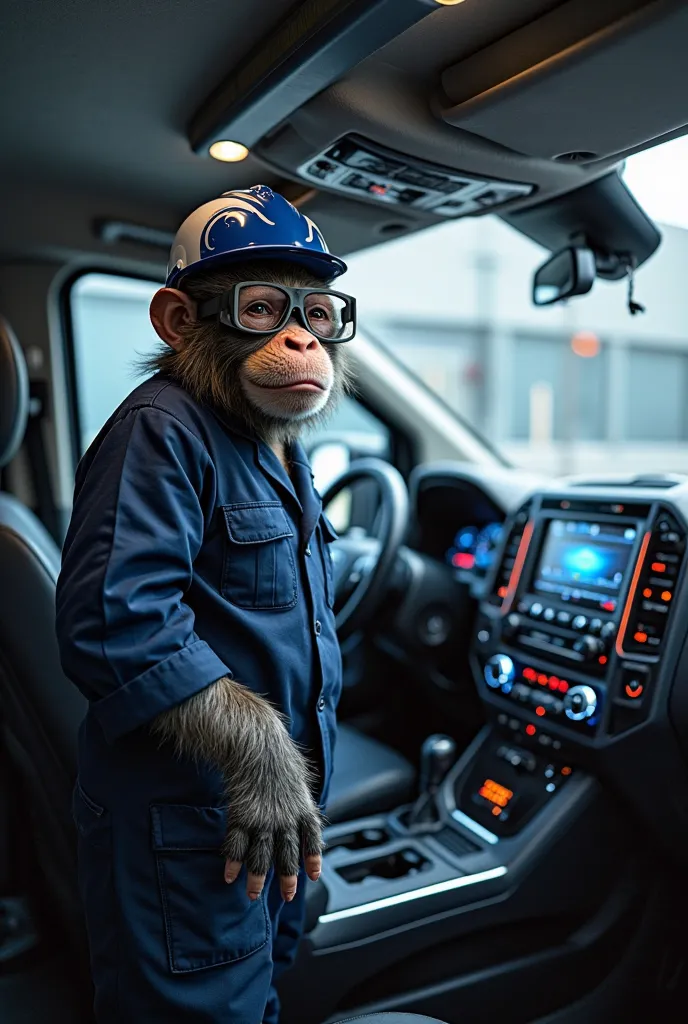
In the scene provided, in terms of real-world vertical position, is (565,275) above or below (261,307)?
above

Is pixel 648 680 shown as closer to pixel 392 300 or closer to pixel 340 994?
pixel 340 994

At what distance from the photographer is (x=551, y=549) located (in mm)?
2117

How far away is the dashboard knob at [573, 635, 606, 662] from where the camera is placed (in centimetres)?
185

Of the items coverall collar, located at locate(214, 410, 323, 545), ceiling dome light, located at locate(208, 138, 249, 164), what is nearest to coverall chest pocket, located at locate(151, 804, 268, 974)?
coverall collar, located at locate(214, 410, 323, 545)

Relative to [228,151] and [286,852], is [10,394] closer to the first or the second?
[228,151]

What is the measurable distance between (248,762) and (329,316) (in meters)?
0.66

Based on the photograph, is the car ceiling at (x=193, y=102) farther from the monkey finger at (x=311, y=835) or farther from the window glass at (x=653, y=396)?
the window glass at (x=653, y=396)

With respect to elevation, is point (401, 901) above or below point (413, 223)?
below

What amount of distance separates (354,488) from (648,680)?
144 cm

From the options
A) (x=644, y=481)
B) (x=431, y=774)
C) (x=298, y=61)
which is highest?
(x=298, y=61)

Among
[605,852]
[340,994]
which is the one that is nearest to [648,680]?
[605,852]

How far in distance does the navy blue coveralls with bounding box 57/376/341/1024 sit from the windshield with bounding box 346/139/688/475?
1046 centimetres

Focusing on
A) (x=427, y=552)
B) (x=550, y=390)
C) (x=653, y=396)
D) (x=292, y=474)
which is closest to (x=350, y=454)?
(x=427, y=552)

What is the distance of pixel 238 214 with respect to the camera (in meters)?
1.18
